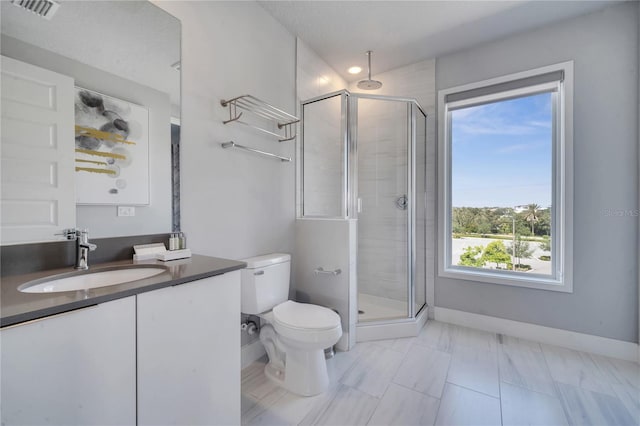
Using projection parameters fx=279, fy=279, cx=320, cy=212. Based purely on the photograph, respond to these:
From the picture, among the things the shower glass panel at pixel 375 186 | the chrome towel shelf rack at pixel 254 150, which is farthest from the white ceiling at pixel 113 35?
the shower glass panel at pixel 375 186

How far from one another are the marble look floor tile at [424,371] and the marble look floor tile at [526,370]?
0.36m

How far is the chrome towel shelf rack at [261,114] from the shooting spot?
1817mm

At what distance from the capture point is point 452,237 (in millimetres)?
2754

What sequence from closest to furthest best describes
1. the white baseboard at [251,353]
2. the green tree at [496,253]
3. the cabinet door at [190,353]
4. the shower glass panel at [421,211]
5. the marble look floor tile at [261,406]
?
1. the cabinet door at [190,353]
2. the marble look floor tile at [261,406]
3. the white baseboard at [251,353]
4. the green tree at [496,253]
5. the shower glass panel at [421,211]

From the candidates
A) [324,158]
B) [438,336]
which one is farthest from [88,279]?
[438,336]

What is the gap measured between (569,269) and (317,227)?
2.02 m

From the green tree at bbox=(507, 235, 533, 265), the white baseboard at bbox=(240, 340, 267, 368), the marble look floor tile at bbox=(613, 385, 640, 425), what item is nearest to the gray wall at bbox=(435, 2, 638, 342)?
the green tree at bbox=(507, 235, 533, 265)

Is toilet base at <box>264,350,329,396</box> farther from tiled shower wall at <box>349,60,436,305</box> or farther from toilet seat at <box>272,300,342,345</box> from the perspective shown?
tiled shower wall at <box>349,60,436,305</box>

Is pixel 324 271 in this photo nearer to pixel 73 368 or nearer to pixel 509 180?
pixel 73 368

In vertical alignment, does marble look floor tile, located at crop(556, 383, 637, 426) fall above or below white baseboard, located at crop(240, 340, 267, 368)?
below

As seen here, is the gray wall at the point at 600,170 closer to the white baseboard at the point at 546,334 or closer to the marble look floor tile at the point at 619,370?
the white baseboard at the point at 546,334

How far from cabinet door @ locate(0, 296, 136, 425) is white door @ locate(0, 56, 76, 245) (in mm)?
571

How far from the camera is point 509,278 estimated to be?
2.44 m

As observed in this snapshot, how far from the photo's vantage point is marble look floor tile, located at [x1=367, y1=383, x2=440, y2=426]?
1415mm
